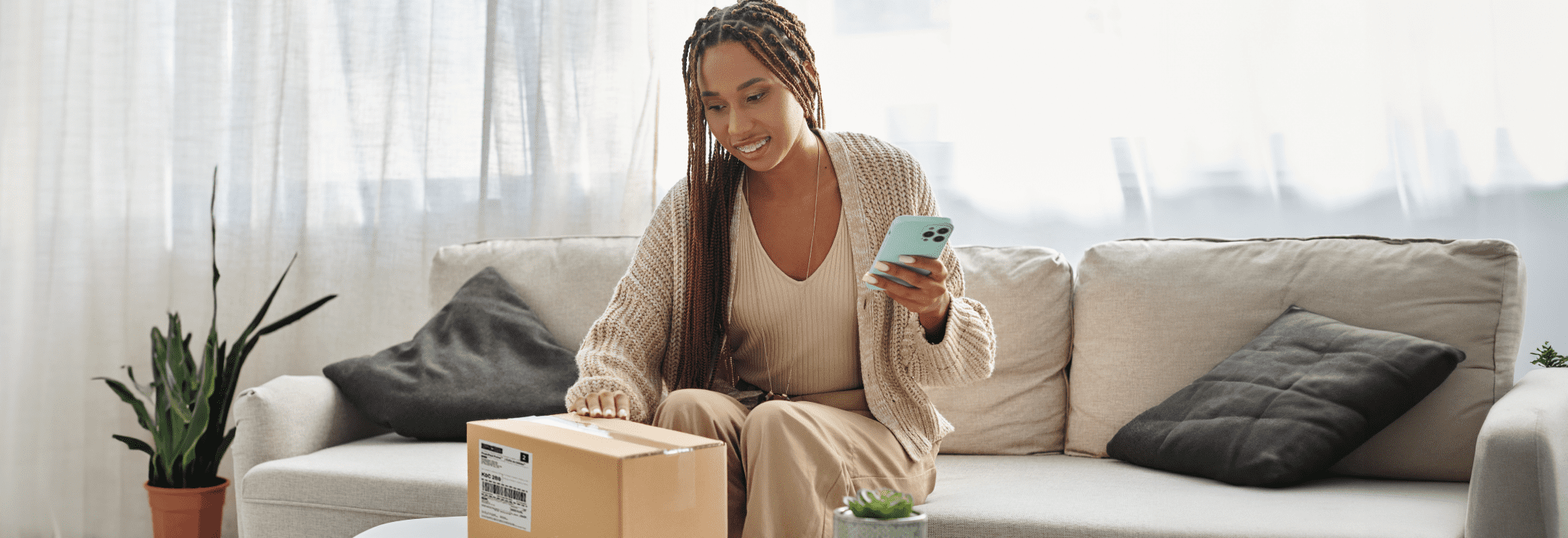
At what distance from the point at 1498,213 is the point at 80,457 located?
11.6 feet

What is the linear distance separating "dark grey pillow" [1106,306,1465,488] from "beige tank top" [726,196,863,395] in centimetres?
56

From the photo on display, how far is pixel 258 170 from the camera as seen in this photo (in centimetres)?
277

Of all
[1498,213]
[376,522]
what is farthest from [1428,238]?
[376,522]

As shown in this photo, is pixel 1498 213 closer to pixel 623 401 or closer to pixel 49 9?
pixel 623 401

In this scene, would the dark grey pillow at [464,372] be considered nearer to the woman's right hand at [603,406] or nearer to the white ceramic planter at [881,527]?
the woman's right hand at [603,406]

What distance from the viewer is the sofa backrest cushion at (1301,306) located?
1592 mm

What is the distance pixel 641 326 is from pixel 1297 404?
100 cm

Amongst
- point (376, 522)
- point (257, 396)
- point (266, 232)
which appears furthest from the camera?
point (266, 232)

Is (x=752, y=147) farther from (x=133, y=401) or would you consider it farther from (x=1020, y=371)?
(x=133, y=401)

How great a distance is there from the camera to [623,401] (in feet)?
4.26

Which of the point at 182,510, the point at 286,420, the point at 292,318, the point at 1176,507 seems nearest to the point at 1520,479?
the point at 1176,507

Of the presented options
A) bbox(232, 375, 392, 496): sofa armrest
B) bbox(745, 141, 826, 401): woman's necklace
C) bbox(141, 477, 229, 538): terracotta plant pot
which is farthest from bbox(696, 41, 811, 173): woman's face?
bbox(141, 477, 229, 538): terracotta plant pot

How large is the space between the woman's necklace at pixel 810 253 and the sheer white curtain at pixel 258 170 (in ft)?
3.22

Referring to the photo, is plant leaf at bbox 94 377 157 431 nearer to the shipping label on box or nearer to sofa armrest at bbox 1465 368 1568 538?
the shipping label on box
